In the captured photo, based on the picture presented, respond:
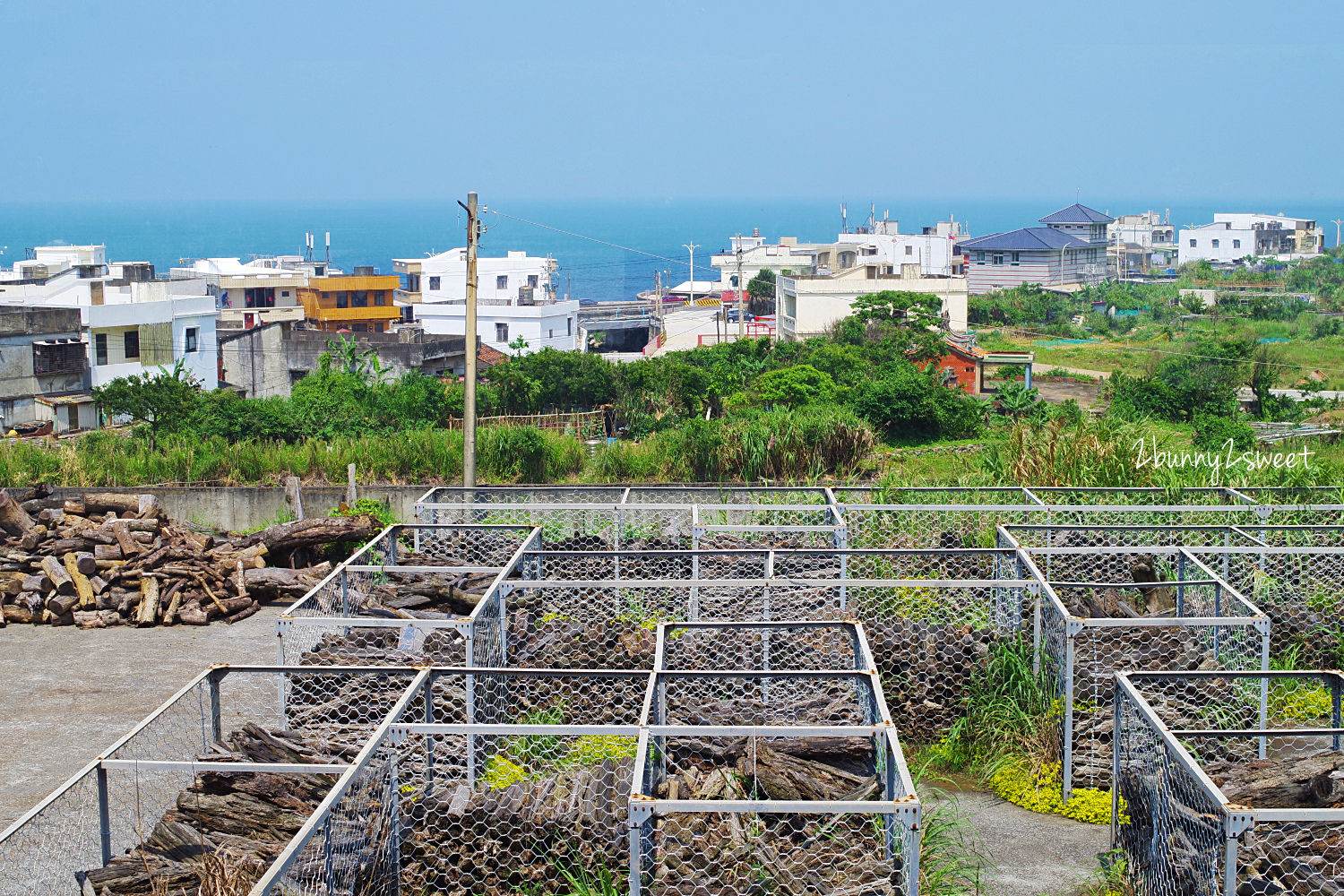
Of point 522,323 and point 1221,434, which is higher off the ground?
point 522,323

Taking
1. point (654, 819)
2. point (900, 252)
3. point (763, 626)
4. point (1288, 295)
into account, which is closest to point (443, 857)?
point (654, 819)

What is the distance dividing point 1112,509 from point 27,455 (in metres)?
13.6

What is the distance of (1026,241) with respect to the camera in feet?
274

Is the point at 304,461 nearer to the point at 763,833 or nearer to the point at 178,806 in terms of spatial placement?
the point at 178,806

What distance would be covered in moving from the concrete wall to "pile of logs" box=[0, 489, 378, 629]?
4.08ft

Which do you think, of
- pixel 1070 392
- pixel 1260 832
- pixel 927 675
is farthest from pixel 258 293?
pixel 1260 832

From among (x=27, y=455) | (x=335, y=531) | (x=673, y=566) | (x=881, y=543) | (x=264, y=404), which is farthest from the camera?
(x=264, y=404)

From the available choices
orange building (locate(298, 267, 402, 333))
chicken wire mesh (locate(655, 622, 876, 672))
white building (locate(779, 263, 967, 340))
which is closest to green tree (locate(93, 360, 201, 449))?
chicken wire mesh (locate(655, 622, 876, 672))

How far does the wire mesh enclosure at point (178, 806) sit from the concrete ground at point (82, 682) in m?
1.89

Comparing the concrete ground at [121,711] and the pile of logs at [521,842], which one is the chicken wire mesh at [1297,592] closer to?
the concrete ground at [121,711]

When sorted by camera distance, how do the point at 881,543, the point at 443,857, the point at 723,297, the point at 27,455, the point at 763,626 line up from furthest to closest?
the point at 723,297 → the point at 27,455 → the point at 881,543 → the point at 763,626 → the point at 443,857

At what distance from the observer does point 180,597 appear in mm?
11680

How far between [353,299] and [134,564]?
5515 cm

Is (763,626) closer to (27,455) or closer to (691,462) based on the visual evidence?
(691,462)
